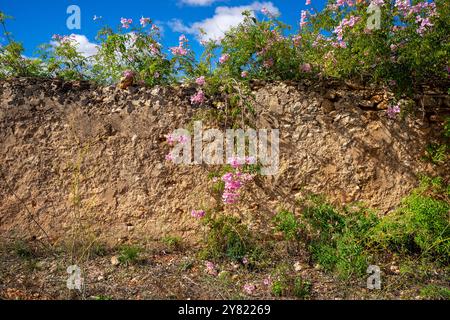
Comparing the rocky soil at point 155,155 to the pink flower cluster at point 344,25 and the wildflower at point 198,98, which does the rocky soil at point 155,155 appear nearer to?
the wildflower at point 198,98

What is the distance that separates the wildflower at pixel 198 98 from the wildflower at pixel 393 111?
1.82 metres

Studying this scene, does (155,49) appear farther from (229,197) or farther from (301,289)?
(301,289)

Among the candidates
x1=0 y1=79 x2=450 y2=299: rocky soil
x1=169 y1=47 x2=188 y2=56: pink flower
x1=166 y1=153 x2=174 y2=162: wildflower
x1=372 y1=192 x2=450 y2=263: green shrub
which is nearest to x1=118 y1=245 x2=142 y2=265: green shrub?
x1=0 y1=79 x2=450 y2=299: rocky soil

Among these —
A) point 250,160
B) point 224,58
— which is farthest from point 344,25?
point 250,160

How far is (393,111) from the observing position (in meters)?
4.06

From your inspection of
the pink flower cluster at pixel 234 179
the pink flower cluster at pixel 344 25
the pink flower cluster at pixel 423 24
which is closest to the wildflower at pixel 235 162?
the pink flower cluster at pixel 234 179

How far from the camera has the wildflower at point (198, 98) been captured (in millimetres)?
4160

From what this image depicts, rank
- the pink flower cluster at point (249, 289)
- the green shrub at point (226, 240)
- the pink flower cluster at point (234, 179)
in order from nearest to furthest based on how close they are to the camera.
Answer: the pink flower cluster at point (249, 289) → the pink flower cluster at point (234, 179) → the green shrub at point (226, 240)

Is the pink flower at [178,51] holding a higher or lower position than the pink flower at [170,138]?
higher

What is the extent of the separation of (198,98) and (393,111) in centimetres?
190

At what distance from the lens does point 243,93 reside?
4121 mm

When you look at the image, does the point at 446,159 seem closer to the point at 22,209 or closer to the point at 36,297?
the point at 36,297

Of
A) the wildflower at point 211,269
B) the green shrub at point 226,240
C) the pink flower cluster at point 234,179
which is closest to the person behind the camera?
the wildflower at point 211,269
